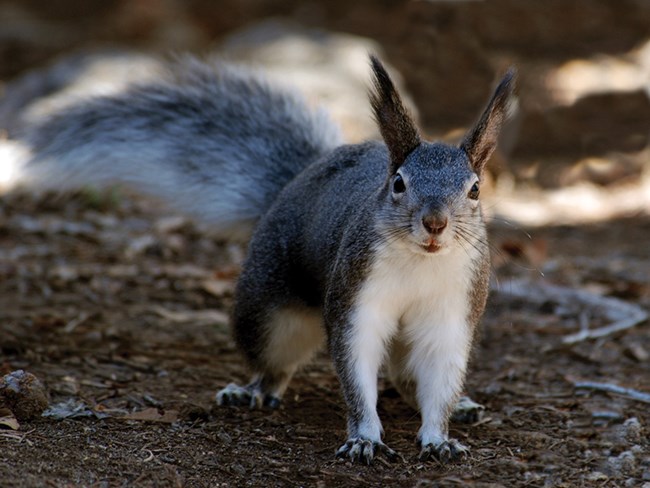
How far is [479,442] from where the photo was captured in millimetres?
3428

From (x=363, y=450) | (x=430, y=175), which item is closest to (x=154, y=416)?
(x=363, y=450)

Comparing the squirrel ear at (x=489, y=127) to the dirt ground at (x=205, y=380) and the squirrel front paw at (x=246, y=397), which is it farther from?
the squirrel front paw at (x=246, y=397)

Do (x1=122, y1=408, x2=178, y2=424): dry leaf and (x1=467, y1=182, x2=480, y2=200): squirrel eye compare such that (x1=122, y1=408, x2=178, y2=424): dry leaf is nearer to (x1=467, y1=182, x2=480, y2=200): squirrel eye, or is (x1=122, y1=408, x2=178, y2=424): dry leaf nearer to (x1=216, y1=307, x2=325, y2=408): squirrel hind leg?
(x1=216, y1=307, x2=325, y2=408): squirrel hind leg

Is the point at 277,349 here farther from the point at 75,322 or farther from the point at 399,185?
the point at 75,322

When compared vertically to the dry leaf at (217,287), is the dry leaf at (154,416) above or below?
above

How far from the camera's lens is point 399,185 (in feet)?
10.5

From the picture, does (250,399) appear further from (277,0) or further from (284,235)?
(277,0)

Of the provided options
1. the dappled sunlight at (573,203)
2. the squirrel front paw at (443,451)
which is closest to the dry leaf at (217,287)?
the squirrel front paw at (443,451)

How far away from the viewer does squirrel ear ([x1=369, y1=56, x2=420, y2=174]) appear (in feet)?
10.5

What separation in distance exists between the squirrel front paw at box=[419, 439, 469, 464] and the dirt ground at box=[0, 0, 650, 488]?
35 millimetres

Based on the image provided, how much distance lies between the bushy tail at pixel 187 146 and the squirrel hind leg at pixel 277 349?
70cm

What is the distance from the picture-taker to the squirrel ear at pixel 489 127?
323 cm

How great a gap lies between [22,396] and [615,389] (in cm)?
241

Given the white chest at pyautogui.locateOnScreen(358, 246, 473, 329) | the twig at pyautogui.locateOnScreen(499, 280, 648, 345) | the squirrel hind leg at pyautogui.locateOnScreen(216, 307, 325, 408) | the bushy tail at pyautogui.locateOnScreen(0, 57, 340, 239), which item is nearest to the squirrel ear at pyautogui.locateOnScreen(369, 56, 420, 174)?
the white chest at pyautogui.locateOnScreen(358, 246, 473, 329)
